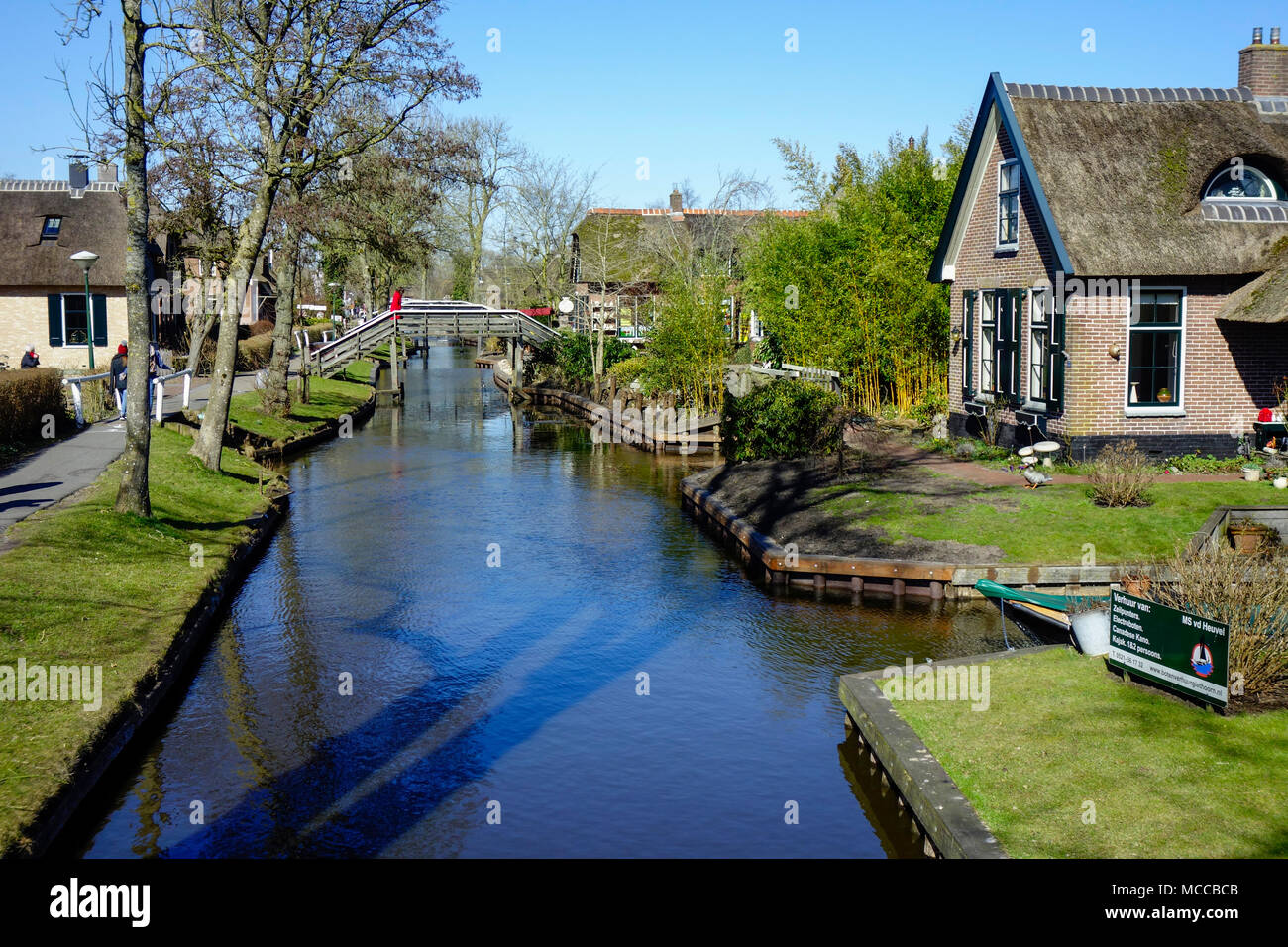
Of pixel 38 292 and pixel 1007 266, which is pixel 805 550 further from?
pixel 38 292

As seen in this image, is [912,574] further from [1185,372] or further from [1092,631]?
[1185,372]

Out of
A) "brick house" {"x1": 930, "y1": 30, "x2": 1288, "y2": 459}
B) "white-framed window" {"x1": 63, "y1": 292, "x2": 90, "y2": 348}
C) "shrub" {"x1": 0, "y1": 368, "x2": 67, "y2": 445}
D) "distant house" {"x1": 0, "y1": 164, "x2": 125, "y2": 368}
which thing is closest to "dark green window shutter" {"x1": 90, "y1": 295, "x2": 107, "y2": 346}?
"distant house" {"x1": 0, "y1": 164, "x2": 125, "y2": 368}

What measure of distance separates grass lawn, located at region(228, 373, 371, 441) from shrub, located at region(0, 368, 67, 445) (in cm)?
398

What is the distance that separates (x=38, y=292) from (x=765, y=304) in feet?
87.0

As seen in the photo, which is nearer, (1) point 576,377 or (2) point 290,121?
(2) point 290,121

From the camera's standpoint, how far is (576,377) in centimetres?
4712

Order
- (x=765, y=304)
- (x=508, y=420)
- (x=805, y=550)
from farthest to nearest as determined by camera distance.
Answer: (x=508, y=420)
(x=765, y=304)
(x=805, y=550)

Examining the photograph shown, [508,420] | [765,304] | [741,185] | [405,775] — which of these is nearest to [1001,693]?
[405,775]

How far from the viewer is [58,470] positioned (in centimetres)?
2011

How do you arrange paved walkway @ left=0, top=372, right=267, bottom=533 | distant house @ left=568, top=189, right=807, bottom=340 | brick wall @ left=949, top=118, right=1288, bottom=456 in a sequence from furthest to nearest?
distant house @ left=568, top=189, right=807, bottom=340 → brick wall @ left=949, top=118, right=1288, bottom=456 → paved walkway @ left=0, top=372, right=267, bottom=533

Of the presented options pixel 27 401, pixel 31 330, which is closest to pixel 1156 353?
pixel 27 401

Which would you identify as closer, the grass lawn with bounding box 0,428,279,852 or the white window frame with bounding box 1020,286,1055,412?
the grass lawn with bounding box 0,428,279,852

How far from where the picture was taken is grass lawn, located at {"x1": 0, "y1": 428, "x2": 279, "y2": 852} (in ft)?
30.9

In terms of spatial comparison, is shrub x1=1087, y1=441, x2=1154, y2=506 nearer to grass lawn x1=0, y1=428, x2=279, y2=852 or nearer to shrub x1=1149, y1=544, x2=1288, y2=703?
shrub x1=1149, y1=544, x2=1288, y2=703
